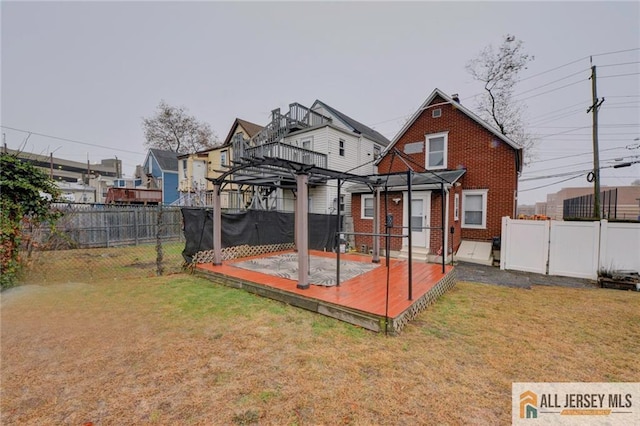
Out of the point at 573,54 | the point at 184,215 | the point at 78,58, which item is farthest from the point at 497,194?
the point at 78,58

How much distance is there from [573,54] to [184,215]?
17.8 meters

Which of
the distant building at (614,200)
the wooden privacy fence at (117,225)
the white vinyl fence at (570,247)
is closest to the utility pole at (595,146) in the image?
the white vinyl fence at (570,247)

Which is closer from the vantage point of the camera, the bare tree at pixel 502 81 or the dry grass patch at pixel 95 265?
the dry grass patch at pixel 95 265

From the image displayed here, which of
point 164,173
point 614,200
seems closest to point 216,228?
point 614,200

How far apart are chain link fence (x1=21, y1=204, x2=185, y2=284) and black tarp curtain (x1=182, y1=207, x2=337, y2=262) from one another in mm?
745

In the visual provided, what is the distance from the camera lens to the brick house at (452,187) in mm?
9570

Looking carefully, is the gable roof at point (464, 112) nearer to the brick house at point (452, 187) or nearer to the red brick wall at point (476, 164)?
the brick house at point (452, 187)

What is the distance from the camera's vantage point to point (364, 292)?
4820 millimetres

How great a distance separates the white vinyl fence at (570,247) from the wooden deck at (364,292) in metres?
3.21

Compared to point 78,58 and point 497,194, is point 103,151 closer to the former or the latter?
point 78,58

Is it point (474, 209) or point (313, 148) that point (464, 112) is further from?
point (313, 148)

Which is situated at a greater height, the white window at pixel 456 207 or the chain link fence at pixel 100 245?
the white window at pixel 456 207

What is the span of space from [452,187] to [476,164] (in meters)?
2.20

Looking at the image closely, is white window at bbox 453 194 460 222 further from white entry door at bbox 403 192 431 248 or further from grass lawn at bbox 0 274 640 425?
grass lawn at bbox 0 274 640 425
